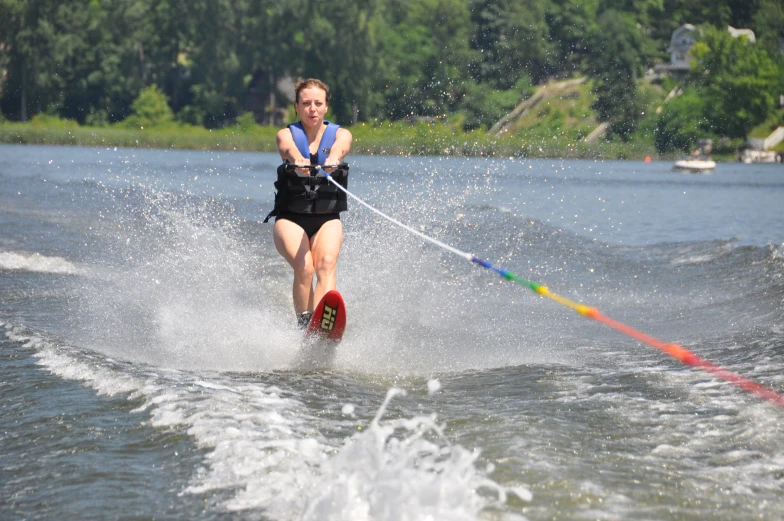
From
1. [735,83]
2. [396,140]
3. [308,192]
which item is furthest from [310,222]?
[735,83]

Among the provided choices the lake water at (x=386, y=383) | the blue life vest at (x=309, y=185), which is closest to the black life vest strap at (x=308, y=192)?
the blue life vest at (x=309, y=185)

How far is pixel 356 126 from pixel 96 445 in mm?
49771

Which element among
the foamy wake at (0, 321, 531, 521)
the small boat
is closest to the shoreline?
the small boat

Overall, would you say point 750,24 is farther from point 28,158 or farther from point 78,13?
point 28,158

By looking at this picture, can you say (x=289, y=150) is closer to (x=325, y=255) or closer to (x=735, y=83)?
(x=325, y=255)

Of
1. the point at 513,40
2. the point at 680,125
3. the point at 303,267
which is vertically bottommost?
the point at 303,267

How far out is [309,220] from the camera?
18.9 feet

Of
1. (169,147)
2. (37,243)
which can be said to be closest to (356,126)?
(169,147)

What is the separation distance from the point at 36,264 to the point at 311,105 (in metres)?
4.19

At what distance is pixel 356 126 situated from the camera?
5291 cm

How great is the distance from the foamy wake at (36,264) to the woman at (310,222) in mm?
3641

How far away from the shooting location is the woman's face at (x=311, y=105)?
571cm

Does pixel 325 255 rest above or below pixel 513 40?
below

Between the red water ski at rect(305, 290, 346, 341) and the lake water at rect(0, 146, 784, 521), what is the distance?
20 cm
